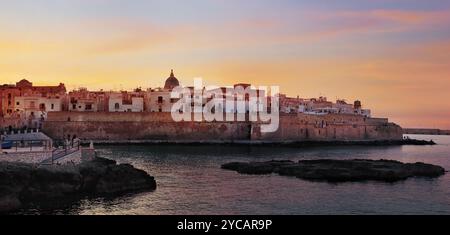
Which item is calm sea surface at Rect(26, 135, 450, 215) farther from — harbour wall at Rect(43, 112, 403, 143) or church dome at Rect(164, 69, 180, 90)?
church dome at Rect(164, 69, 180, 90)

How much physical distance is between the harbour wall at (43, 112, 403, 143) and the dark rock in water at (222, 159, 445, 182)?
87.9ft

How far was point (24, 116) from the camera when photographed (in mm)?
55094

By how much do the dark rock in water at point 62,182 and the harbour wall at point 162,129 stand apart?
1376 inches

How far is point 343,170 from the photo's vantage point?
2755 centimetres

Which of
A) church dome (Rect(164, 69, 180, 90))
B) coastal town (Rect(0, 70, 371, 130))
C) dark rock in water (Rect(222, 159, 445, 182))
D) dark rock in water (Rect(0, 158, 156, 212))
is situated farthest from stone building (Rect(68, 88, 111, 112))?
dark rock in water (Rect(0, 158, 156, 212))

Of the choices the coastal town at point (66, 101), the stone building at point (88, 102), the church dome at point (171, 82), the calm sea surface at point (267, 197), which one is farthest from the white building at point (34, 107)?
the calm sea surface at point (267, 197)

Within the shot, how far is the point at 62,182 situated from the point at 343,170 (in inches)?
598

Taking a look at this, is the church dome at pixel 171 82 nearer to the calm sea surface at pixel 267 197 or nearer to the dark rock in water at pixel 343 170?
the dark rock in water at pixel 343 170

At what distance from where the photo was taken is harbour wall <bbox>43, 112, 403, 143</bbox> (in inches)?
2186

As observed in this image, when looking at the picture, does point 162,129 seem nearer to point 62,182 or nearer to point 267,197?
point 267,197

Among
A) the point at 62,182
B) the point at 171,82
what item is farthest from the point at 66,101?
the point at 62,182
